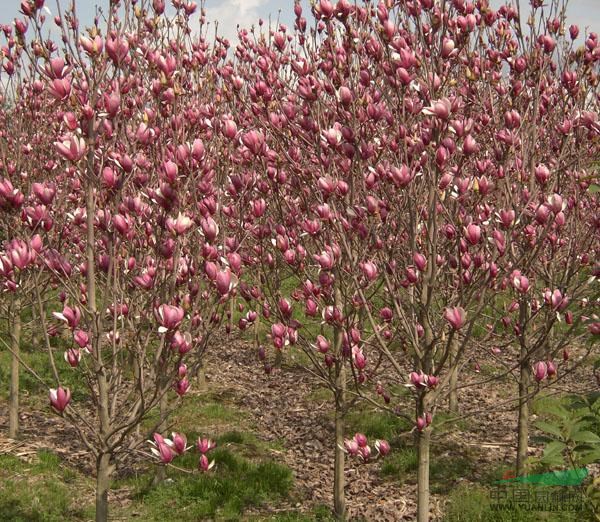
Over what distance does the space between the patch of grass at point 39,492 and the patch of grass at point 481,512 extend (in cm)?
330

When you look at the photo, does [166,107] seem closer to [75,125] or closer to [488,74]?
[75,125]

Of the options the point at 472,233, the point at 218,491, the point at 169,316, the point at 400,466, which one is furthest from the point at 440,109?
the point at 400,466

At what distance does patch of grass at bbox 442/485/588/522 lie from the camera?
4517mm

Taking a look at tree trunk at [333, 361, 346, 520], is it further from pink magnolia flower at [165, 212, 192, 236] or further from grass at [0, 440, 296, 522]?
pink magnolia flower at [165, 212, 192, 236]

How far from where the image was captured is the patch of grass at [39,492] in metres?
5.24

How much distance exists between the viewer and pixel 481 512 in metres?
4.87

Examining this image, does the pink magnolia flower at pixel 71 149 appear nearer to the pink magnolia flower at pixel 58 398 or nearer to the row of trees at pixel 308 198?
the row of trees at pixel 308 198

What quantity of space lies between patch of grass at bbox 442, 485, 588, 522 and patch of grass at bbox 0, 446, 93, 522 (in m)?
3.30

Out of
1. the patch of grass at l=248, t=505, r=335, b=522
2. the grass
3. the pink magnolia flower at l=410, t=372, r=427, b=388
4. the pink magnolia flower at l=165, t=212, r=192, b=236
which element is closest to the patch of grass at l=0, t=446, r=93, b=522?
the grass

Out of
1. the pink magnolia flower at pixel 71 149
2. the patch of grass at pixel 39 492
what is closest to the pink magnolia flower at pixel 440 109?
the pink magnolia flower at pixel 71 149

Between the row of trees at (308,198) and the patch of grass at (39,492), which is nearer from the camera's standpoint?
the row of trees at (308,198)

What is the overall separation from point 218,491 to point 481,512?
8.03ft

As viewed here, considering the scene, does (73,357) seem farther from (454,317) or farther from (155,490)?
Result: (155,490)

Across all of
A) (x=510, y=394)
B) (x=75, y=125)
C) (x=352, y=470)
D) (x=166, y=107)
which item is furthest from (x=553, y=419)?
(x=75, y=125)
